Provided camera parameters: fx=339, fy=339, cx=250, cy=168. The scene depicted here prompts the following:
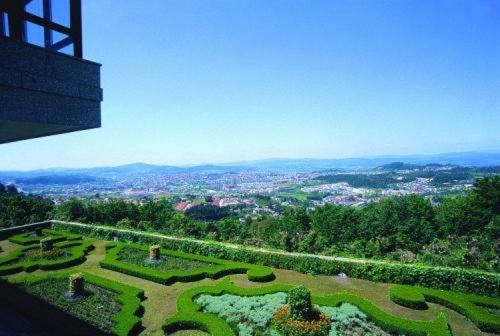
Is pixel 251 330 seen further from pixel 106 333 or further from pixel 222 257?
pixel 222 257

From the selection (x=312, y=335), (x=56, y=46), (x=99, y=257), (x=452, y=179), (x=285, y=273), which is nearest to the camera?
(x=56, y=46)

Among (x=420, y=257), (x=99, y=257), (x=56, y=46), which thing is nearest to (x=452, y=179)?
(x=420, y=257)

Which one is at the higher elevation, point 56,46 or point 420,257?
point 56,46

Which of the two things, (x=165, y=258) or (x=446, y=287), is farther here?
(x=165, y=258)

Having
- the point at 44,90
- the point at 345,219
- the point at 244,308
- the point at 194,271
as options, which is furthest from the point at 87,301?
the point at 345,219

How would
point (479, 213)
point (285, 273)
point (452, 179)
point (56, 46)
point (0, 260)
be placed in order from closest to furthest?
point (56, 46) < point (285, 273) < point (0, 260) < point (479, 213) < point (452, 179)

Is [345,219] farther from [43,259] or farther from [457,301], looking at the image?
[43,259]

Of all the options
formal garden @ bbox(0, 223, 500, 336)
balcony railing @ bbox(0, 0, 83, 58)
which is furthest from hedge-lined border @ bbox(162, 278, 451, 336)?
balcony railing @ bbox(0, 0, 83, 58)
